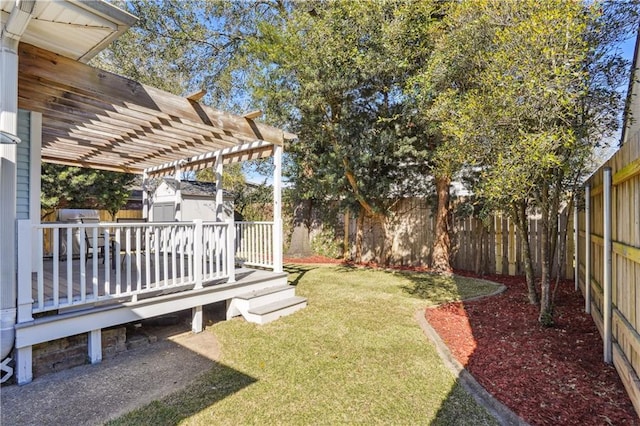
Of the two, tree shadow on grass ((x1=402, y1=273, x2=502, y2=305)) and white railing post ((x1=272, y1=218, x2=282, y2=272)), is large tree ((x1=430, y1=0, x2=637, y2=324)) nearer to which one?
tree shadow on grass ((x1=402, y1=273, x2=502, y2=305))

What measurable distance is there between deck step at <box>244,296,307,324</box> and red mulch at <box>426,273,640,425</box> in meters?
2.04

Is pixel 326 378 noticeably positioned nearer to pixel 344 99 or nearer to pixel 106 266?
pixel 106 266

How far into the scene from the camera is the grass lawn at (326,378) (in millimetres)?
2615

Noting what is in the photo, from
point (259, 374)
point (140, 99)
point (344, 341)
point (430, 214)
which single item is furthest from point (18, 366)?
point (430, 214)

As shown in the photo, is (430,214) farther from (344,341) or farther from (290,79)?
(344,341)

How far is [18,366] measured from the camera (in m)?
3.09

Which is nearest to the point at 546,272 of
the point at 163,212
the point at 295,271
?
the point at 295,271

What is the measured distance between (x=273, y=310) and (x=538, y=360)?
10.9ft

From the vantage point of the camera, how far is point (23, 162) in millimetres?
4148

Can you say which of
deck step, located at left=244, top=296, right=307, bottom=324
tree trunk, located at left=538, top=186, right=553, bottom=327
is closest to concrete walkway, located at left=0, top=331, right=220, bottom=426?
deck step, located at left=244, top=296, right=307, bottom=324

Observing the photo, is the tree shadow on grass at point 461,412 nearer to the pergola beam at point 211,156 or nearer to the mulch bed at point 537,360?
the mulch bed at point 537,360

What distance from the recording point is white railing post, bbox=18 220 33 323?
3.00m

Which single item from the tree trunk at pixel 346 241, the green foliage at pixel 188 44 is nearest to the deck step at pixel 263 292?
the tree trunk at pixel 346 241

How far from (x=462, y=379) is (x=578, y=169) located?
9.53ft
